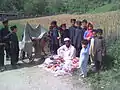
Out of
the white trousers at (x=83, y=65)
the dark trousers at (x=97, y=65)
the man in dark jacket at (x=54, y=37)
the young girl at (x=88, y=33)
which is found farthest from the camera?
the man in dark jacket at (x=54, y=37)

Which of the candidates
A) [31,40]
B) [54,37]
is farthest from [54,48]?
[31,40]

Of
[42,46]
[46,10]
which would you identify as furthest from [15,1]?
[42,46]

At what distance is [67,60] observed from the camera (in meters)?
12.2

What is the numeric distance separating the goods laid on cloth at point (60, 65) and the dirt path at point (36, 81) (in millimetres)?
226

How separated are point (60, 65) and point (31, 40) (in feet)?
7.86

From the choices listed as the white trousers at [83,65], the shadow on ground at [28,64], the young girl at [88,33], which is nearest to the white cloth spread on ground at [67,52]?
the young girl at [88,33]

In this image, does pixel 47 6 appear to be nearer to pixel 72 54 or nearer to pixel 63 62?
pixel 63 62

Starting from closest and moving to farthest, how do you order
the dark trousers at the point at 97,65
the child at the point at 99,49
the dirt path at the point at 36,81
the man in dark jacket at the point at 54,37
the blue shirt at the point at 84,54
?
the dirt path at the point at 36,81 < the blue shirt at the point at 84,54 < the child at the point at 99,49 < the dark trousers at the point at 97,65 < the man in dark jacket at the point at 54,37

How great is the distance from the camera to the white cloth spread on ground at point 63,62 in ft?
38.7

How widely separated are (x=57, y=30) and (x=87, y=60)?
8.65ft

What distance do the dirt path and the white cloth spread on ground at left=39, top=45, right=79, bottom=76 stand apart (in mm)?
274

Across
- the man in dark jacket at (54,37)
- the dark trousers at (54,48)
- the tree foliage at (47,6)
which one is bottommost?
the tree foliage at (47,6)

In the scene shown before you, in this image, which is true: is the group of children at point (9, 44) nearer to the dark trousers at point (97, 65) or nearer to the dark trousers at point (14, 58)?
the dark trousers at point (14, 58)

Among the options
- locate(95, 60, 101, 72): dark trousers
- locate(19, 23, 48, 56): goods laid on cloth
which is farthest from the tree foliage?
locate(95, 60, 101, 72): dark trousers
